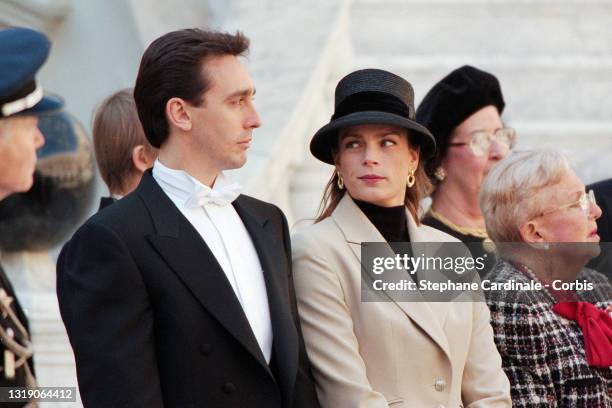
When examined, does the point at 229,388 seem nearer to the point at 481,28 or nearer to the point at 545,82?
the point at 545,82

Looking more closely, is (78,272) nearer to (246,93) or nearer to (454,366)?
(246,93)

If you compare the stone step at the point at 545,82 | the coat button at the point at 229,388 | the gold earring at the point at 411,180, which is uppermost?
the stone step at the point at 545,82

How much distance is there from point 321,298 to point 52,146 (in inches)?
105

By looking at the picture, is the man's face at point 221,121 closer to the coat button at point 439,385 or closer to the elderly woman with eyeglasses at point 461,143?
the coat button at point 439,385

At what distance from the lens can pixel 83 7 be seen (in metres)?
11.6

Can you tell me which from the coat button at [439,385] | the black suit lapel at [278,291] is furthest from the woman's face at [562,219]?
the black suit lapel at [278,291]

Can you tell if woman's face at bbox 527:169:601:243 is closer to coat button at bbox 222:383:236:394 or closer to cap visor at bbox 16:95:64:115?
coat button at bbox 222:383:236:394

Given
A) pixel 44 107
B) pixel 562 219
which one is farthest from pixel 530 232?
pixel 44 107

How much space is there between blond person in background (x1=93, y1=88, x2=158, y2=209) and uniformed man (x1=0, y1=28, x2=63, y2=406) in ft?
2.69

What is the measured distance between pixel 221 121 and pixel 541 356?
51.1 inches

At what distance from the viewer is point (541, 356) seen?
458 centimetres

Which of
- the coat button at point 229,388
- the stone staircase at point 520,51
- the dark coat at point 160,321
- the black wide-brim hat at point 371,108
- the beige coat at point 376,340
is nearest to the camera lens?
the dark coat at point 160,321

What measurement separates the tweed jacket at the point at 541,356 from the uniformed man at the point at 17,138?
1.52 metres

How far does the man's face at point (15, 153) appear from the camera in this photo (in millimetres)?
3885
